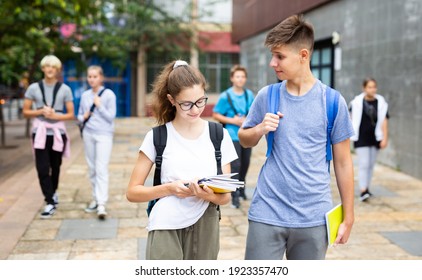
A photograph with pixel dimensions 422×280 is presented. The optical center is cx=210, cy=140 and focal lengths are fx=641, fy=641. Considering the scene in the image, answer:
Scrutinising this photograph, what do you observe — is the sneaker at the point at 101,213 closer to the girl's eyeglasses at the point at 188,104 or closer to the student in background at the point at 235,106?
the student in background at the point at 235,106

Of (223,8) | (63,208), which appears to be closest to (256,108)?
(63,208)

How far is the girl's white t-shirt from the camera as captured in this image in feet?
9.93

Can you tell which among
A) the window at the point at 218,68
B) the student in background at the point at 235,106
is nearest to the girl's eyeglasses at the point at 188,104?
the student in background at the point at 235,106

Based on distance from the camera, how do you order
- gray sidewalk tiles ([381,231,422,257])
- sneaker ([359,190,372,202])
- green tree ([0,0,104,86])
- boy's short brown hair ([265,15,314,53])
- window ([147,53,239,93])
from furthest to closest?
window ([147,53,239,93]), green tree ([0,0,104,86]), sneaker ([359,190,372,202]), gray sidewalk tiles ([381,231,422,257]), boy's short brown hair ([265,15,314,53])

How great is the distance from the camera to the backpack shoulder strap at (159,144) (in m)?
3.04

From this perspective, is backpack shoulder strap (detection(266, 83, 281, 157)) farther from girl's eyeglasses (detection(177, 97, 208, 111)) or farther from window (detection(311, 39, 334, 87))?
window (detection(311, 39, 334, 87))

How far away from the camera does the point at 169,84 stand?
3.06 m

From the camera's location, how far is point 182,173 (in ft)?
9.92

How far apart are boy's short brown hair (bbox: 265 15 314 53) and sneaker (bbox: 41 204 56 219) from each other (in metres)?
4.93

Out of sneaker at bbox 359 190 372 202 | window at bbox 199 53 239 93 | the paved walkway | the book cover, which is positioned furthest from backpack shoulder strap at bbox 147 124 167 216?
window at bbox 199 53 239 93

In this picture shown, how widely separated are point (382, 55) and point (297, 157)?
10.2m

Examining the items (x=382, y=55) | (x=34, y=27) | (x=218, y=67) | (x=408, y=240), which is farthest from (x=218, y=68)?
(x=408, y=240)

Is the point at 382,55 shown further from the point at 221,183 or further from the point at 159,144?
the point at 221,183
